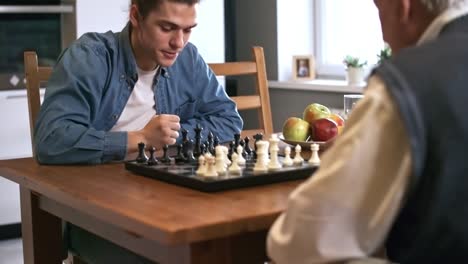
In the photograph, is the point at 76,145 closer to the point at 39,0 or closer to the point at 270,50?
the point at 39,0

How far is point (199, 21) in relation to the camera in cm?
418

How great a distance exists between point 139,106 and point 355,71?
1.81 meters

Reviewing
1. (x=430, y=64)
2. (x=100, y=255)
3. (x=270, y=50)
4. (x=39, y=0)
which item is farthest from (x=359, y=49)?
(x=430, y=64)

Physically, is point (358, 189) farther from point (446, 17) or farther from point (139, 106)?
point (139, 106)

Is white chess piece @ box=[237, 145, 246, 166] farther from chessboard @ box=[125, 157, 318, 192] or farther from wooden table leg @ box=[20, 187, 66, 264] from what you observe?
wooden table leg @ box=[20, 187, 66, 264]

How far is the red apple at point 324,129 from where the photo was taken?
7.15ft

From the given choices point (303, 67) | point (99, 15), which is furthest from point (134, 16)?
point (303, 67)

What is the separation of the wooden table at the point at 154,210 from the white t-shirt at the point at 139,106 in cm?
31

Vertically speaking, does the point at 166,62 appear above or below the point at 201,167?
above

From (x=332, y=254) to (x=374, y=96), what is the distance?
22 centimetres

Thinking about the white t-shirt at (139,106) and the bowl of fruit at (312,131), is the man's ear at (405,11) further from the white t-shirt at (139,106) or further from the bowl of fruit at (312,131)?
the white t-shirt at (139,106)

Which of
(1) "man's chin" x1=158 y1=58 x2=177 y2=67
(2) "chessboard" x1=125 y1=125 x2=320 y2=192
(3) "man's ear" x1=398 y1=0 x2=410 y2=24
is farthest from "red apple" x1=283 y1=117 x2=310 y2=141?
(3) "man's ear" x1=398 y1=0 x2=410 y2=24

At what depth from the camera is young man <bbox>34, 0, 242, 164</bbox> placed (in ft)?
6.77

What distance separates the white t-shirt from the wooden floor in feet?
4.95
